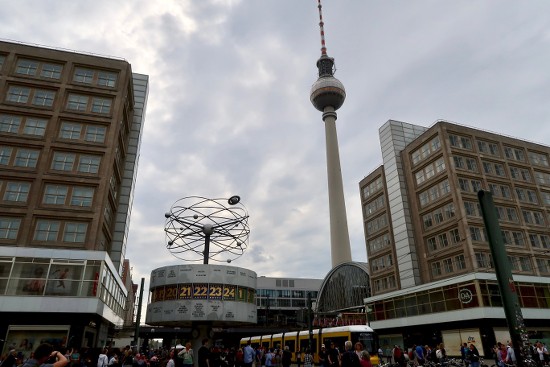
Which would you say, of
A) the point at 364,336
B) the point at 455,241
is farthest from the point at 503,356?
the point at 455,241

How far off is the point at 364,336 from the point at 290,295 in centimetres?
8146

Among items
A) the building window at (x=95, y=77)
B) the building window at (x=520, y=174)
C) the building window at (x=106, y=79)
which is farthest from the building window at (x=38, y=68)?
the building window at (x=520, y=174)

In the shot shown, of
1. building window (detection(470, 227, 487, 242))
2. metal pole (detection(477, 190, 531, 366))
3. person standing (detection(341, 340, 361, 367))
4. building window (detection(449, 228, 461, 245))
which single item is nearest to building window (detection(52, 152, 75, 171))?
person standing (detection(341, 340, 361, 367))

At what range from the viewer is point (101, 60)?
1587 inches

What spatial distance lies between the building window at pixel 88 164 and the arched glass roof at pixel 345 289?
43.0 meters

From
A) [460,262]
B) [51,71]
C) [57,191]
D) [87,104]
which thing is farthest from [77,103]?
[460,262]

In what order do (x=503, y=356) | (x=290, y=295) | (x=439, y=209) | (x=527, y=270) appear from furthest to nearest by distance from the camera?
(x=290, y=295), (x=439, y=209), (x=527, y=270), (x=503, y=356)

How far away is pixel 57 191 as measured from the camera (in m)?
33.8

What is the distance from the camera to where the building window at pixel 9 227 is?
103ft

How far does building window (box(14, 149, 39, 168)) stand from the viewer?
33.8 metres

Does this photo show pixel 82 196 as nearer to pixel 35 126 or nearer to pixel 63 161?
Answer: pixel 63 161

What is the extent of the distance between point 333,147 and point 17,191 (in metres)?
76.8

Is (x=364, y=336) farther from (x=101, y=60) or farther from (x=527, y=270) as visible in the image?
(x=101, y=60)

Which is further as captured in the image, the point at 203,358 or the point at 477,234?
the point at 477,234
